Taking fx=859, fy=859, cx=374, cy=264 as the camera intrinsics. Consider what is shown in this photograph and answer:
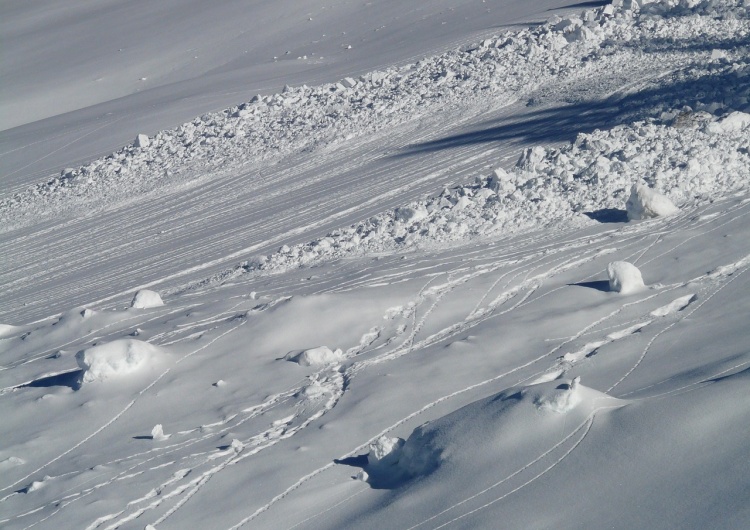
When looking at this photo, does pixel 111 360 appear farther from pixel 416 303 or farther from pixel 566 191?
pixel 566 191

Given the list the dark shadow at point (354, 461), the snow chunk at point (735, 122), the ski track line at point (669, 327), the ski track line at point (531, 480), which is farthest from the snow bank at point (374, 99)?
the ski track line at point (531, 480)

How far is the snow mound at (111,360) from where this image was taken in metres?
6.84

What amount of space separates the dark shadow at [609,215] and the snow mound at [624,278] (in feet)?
5.56

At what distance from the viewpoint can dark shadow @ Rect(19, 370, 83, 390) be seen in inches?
274

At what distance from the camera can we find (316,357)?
695 centimetres

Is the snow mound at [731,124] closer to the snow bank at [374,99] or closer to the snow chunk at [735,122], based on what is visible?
the snow chunk at [735,122]

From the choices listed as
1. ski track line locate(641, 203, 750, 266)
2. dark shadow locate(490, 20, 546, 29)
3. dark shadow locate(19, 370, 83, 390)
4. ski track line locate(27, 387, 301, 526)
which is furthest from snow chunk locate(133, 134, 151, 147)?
ski track line locate(641, 203, 750, 266)

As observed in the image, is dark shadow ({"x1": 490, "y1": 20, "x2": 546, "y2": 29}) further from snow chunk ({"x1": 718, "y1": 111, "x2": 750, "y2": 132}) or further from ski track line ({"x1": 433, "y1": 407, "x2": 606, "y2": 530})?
ski track line ({"x1": 433, "y1": 407, "x2": 606, "y2": 530})

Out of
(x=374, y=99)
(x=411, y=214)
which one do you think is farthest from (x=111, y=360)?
(x=374, y=99)

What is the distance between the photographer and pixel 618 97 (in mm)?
12172

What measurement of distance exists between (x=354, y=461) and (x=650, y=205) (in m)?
4.81

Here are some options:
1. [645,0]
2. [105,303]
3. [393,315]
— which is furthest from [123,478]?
[645,0]

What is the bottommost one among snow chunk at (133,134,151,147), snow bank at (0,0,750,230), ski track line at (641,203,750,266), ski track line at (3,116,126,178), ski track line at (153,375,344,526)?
ski track line at (641,203,750,266)

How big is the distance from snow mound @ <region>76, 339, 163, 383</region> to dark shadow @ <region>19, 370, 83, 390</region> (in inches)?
4.0
